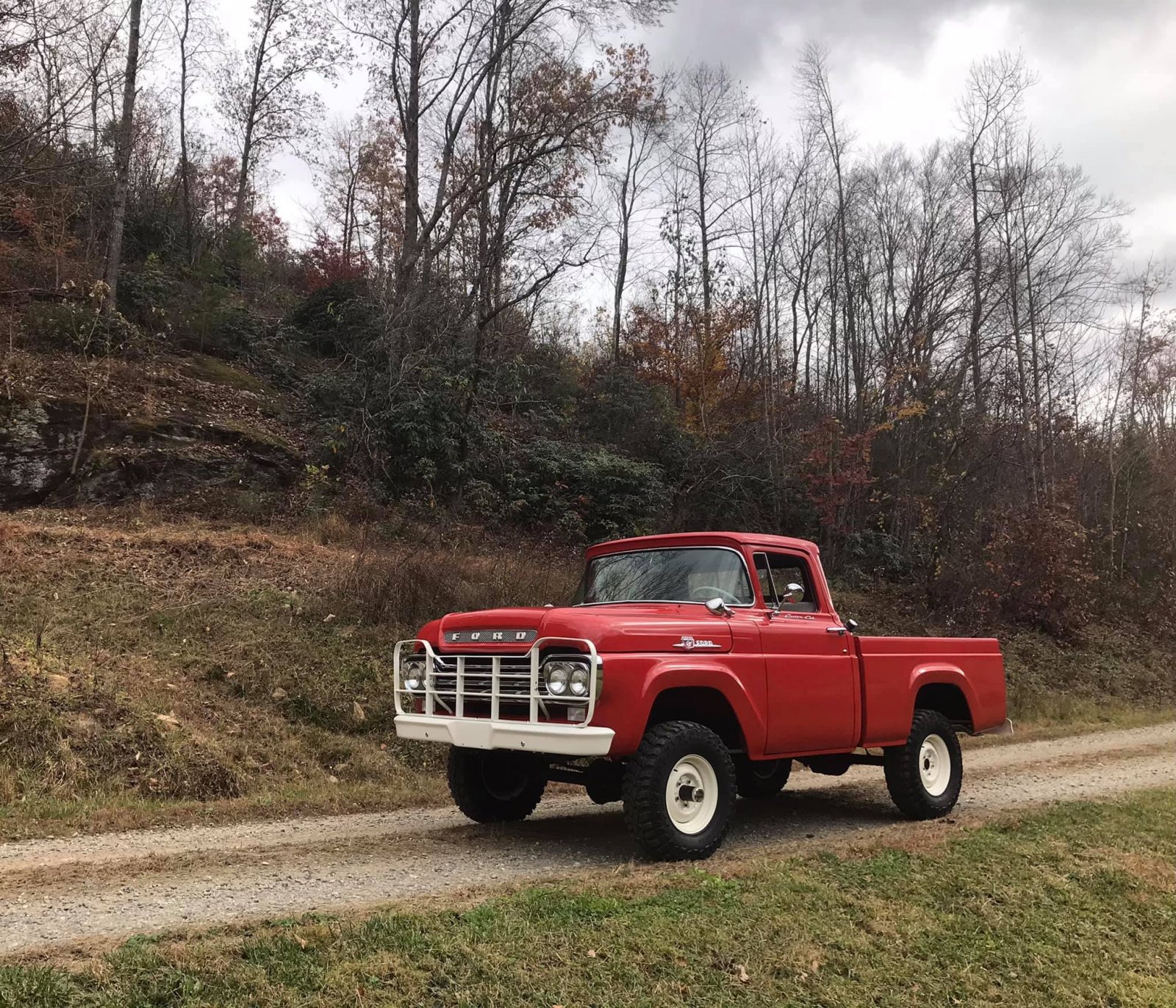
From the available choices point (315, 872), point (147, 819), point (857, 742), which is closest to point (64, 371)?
point (147, 819)

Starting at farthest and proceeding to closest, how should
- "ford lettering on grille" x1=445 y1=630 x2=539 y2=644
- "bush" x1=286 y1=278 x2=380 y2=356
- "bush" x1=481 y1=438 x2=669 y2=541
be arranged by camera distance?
"bush" x1=286 y1=278 x2=380 y2=356
"bush" x1=481 y1=438 x2=669 y2=541
"ford lettering on grille" x1=445 y1=630 x2=539 y2=644

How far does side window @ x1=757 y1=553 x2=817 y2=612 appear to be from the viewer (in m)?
7.16

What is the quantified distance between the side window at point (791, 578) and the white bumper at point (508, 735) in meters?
2.37

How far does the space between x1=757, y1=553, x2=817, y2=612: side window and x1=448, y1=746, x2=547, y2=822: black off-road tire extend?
2.37m

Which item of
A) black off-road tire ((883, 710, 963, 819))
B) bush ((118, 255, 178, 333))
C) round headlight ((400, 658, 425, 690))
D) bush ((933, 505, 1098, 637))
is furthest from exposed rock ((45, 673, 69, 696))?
bush ((933, 505, 1098, 637))

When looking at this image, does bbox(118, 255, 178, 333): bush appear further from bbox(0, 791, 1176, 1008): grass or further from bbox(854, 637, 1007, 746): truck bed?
bbox(0, 791, 1176, 1008): grass

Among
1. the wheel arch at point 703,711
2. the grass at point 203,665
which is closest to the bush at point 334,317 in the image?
the grass at point 203,665

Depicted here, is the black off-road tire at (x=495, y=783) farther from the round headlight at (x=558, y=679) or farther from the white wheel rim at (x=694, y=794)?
the round headlight at (x=558, y=679)

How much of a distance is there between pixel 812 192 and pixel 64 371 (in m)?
A: 22.3

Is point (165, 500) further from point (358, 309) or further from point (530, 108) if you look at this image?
point (530, 108)

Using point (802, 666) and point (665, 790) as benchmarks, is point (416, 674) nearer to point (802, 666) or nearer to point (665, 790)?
point (665, 790)

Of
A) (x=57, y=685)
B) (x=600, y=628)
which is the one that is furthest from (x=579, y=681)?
(x=57, y=685)

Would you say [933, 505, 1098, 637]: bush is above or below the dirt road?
above

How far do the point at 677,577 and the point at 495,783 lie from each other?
2348 millimetres
